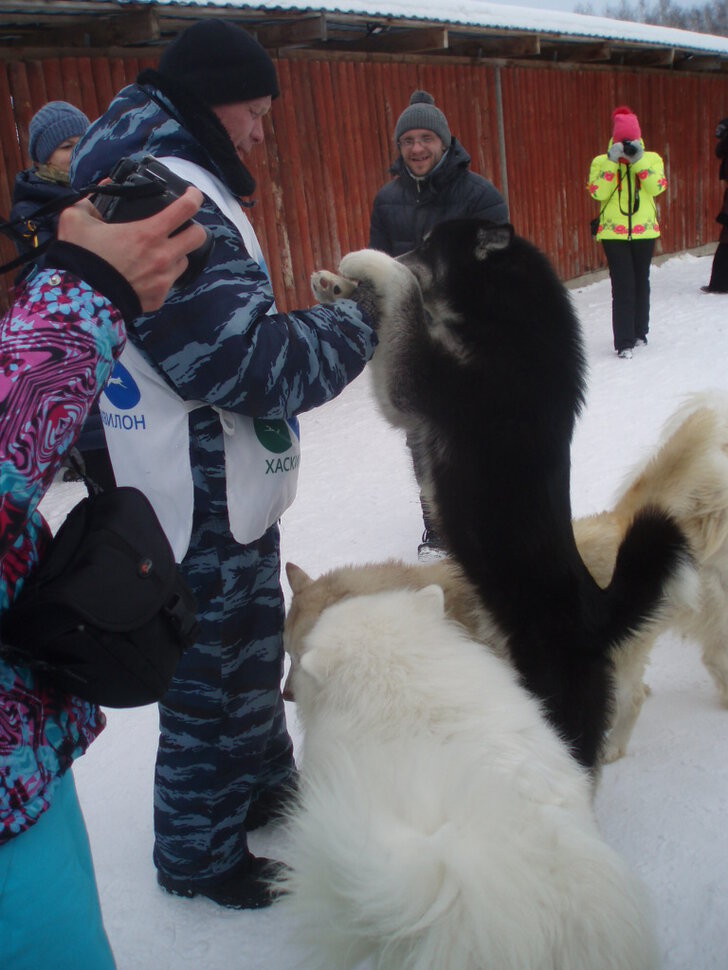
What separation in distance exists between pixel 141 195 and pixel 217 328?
1.30 ft

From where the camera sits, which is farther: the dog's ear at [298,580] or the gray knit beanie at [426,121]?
the gray knit beanie at [426,121]

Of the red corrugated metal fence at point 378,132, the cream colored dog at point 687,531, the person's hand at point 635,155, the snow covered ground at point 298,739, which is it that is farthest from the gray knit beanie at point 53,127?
the person's hand at point 635,155

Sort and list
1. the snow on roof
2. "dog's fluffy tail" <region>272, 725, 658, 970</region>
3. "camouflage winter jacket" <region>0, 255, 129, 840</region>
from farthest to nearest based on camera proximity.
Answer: the snow on roof, "dog's fluffy tail" <region>272, 725, 658, 970</region>, "camouflage winter jacket" <region>0, 255, 129, 840</region>

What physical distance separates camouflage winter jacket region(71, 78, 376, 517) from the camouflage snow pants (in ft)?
0.56

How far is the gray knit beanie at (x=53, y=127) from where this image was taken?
14.1 ft

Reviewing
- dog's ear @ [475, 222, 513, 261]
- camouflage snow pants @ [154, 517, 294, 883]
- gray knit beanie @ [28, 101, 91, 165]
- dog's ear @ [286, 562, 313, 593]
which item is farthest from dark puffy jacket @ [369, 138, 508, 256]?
camouflage snow pants @ [154, 517, 294, 883]

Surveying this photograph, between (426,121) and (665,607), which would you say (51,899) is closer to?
(665,607)

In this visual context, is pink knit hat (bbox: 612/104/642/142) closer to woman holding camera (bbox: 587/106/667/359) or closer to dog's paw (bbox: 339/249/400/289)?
woman holding camera (bbox: 587/106/667/359)

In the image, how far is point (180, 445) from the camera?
173 cm

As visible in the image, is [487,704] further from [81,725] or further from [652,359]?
[652,359]

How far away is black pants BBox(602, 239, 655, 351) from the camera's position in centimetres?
746

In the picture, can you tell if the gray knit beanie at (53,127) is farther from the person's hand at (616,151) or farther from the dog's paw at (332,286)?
the person's hand at (616,151)

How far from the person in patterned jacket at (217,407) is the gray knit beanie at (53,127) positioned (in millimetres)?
2922

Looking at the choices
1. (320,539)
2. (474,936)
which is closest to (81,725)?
(474,936)
